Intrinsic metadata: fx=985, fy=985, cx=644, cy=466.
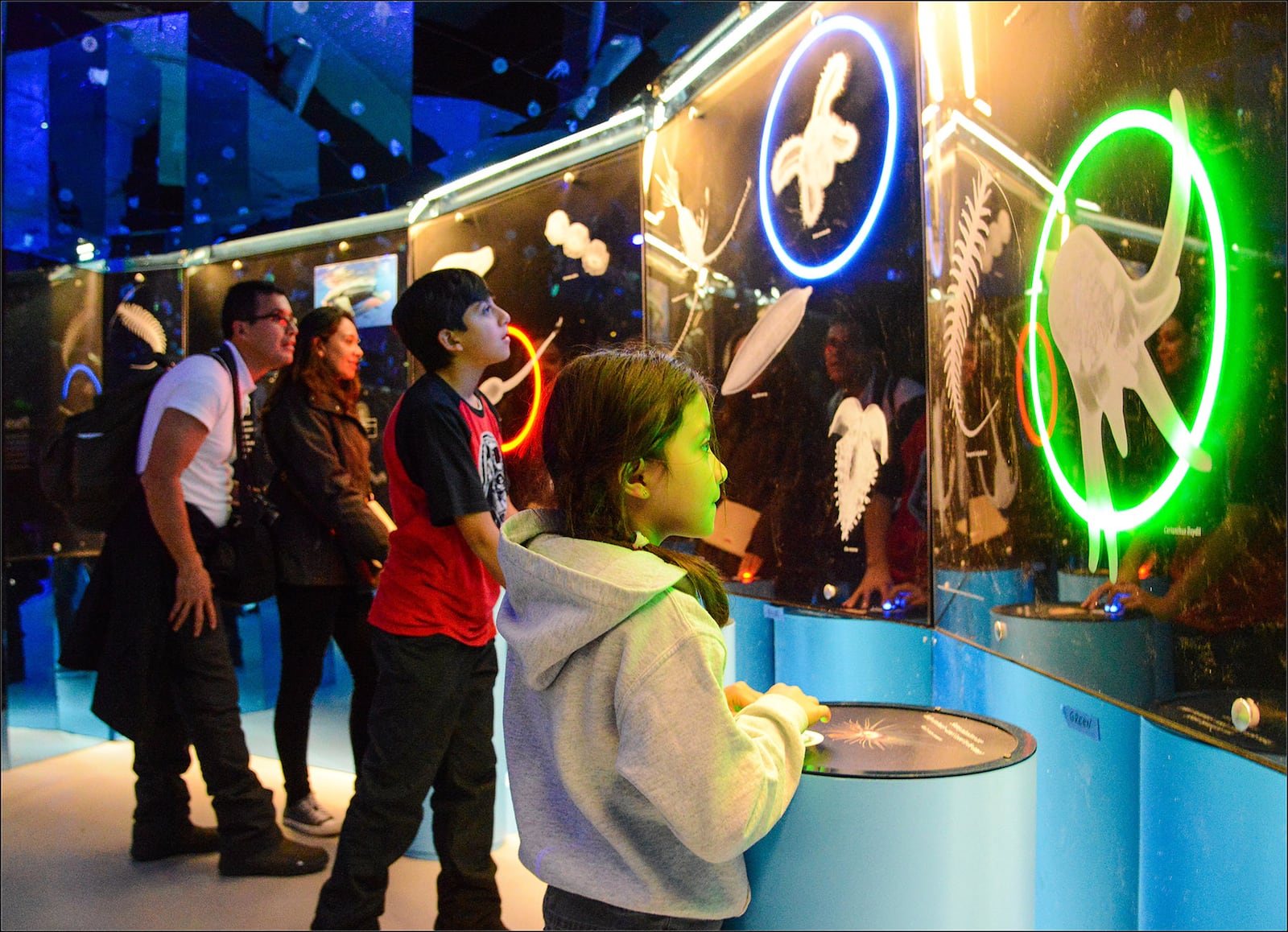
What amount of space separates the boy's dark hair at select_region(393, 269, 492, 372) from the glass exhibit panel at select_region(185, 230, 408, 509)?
4.93 feet

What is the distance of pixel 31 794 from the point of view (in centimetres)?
313

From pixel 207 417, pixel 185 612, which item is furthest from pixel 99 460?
pixel 185 612

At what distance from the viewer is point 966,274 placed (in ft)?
5.80

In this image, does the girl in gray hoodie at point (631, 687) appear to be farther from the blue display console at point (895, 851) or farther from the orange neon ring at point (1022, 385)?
the orange neon ring at point (1022, 385)

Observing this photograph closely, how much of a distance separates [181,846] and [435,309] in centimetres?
175

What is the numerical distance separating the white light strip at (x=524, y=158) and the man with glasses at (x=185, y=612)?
830 mm

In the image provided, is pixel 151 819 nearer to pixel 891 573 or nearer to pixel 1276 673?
pixel 891 573

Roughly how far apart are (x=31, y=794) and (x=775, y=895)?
119 inches

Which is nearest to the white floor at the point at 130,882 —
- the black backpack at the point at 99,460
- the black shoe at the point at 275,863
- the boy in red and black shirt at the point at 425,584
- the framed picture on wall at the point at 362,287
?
the black shoe at the point at 275,863

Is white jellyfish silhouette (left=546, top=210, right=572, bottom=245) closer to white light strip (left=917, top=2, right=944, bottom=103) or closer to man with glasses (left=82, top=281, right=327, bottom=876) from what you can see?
man with glasses (left=82, top=281, right=327, bottom=876)

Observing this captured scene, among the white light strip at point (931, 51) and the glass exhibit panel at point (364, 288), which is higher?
the white light strip at point (931, 51)

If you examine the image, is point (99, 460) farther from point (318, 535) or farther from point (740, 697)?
point (740, 697)

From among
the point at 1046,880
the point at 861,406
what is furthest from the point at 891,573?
the point at 1046,880

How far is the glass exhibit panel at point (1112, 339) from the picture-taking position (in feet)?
3.51
